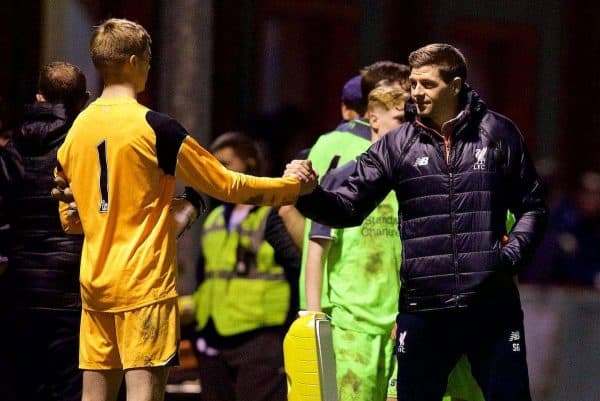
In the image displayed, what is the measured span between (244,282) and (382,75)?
172 centimetres

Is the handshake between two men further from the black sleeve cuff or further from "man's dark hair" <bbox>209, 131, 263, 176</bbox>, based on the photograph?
"man's dark hair" <bbox>209, 131, 263, 176</bbox>

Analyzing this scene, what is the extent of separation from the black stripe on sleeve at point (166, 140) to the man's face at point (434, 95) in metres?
1.12

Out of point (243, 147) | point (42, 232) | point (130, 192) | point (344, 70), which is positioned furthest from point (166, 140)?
point (344, 70)

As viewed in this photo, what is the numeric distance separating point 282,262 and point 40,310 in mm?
2126

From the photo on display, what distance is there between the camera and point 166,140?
6.41 metres

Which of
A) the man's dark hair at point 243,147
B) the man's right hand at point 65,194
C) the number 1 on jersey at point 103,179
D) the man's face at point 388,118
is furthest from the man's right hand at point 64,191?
the man's dark hair at point 243,147

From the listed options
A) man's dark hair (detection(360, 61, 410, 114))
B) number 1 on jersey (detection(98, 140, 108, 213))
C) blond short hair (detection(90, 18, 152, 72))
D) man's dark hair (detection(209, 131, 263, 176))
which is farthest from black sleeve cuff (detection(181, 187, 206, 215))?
man's dark hair (detection(209, 131, 263, 176))

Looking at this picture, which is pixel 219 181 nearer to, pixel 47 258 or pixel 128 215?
pixel 128 215

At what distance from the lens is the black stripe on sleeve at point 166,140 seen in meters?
6.41

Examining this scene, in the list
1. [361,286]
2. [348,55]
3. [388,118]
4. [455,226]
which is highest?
[348,55]

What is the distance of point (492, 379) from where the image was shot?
22.5 feet

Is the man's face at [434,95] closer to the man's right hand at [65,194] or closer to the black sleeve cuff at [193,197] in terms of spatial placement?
the black sleeve cuff at [193,197]

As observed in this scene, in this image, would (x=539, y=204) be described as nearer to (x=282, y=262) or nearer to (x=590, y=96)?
(x=282, y=262)

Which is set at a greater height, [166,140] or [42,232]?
[166,140]
